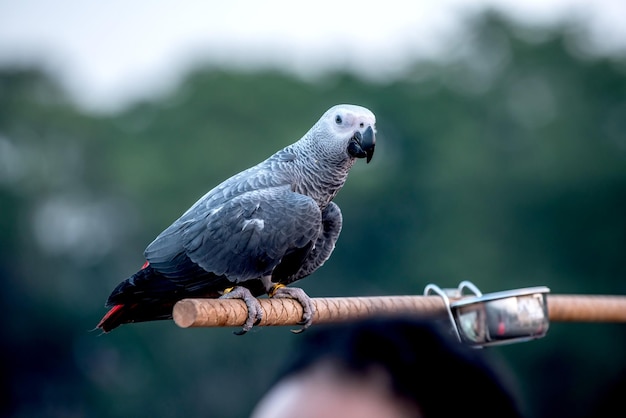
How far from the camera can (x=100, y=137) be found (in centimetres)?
2733

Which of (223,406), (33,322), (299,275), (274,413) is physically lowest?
(223,406)

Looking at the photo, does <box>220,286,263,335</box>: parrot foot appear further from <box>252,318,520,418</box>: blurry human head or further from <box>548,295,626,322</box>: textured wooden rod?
<box>252,318,520,418</box>: blurry human head

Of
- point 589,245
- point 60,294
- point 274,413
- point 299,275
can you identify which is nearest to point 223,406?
point 60,294

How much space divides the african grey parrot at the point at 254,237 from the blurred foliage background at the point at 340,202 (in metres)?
19.1

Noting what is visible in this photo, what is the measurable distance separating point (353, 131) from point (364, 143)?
0.06m

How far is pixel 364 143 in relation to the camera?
3.20m

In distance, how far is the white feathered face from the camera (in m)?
3.21

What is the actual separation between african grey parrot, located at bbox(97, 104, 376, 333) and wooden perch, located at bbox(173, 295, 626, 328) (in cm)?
4

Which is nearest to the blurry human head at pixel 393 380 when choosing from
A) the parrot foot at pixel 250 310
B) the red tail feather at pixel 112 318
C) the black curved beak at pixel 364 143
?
the parrot foot at pixel 250 310

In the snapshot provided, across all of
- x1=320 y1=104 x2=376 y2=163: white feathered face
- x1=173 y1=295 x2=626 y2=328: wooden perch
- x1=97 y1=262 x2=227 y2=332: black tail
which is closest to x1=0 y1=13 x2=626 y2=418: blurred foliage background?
x1=173 y1=295 x2=626 y2=328: wooden perch

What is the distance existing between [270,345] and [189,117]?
6.87 meters

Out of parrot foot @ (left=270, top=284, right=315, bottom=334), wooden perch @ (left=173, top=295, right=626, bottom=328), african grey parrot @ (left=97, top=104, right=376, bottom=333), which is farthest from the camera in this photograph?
african grey parrot @ (left=97, top=104, right=376, bottom=333)

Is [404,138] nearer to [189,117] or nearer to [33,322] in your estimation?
[189,117]

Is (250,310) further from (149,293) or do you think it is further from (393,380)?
(393,380)
